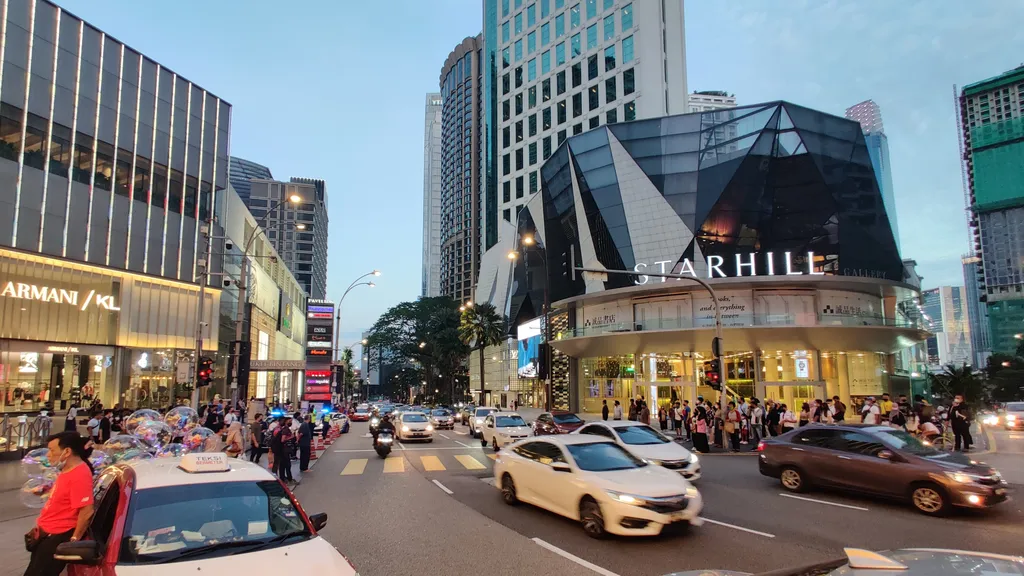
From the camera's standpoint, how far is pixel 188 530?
4.52m

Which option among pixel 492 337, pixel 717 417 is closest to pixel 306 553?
pixel 717 417

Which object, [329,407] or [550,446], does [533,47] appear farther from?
[550,446]

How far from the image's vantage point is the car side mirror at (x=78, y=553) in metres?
4.04

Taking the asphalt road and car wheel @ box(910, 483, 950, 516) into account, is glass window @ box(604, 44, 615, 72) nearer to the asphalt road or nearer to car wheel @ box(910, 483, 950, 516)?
the asphalt road

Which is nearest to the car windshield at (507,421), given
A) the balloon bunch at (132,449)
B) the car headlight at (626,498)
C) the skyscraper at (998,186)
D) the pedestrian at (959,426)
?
the balloon bunch at (132,449)

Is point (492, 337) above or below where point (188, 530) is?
above

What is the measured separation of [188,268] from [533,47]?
53165 millimetres

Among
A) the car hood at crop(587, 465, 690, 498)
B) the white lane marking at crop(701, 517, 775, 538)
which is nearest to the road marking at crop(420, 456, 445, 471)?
the car hood at crop(587, 465, 690, 498)

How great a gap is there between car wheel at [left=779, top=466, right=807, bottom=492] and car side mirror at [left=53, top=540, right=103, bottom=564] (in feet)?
40.7

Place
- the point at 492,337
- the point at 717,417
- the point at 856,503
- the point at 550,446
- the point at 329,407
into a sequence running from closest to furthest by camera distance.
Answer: the point at 550,446 → the point at 856,503 → the point at 717,417 → the point at 329,407 → the point at 492,337

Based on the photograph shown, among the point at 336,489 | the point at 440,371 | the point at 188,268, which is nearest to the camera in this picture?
the point at 336,489

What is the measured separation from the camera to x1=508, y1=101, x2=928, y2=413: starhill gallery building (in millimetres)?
37469

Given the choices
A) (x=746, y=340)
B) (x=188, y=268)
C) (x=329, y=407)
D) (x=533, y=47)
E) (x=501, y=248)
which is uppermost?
(x=533, y=47)

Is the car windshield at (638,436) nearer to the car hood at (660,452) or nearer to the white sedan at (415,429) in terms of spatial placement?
the car hood at (660,452)
